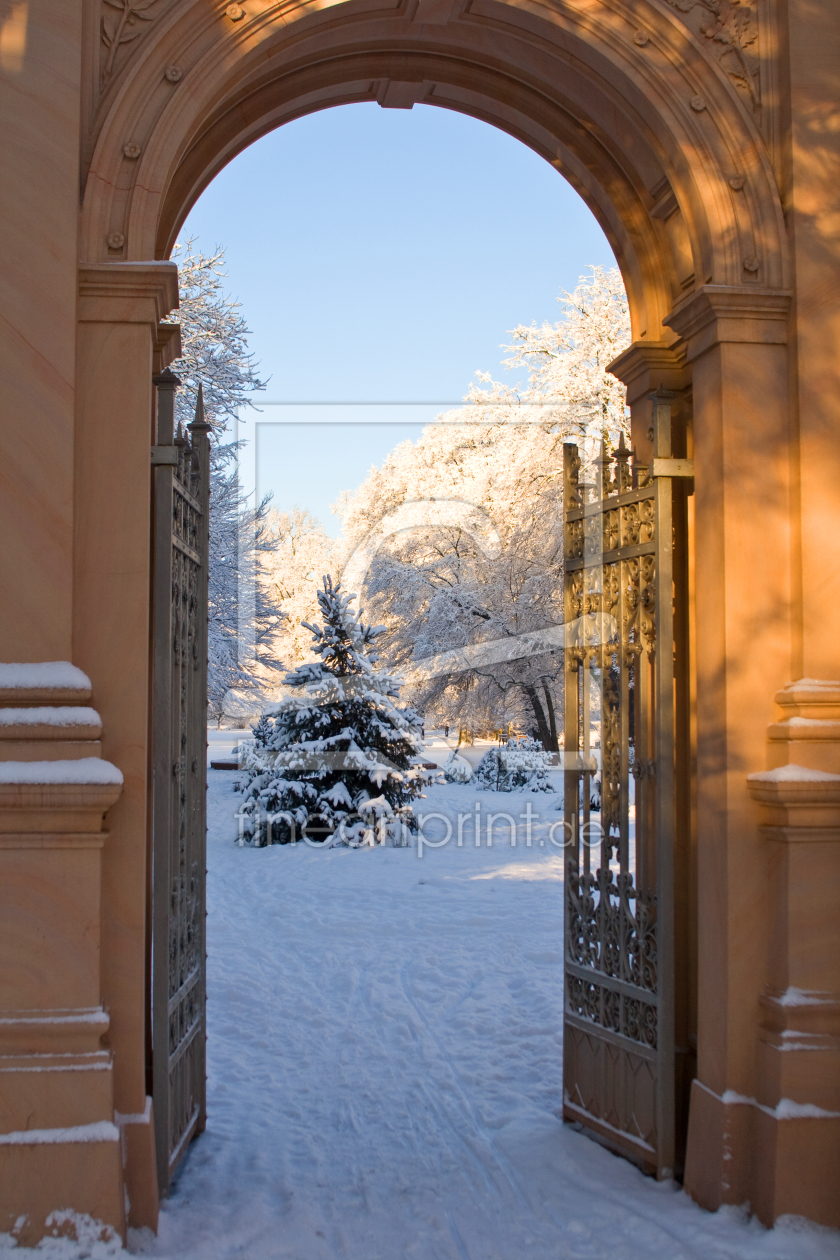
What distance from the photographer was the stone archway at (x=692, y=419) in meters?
3.77

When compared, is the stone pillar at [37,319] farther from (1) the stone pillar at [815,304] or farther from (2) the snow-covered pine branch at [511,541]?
(2) the snow-covered pine branch at [511,541]

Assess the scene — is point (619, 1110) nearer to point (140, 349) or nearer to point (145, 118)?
point (140, 349)

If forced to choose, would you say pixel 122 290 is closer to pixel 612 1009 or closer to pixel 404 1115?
pixel 612 1009

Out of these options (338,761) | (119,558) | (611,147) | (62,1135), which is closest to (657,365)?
(611,147)

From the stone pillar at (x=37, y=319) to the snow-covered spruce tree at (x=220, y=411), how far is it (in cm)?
1389

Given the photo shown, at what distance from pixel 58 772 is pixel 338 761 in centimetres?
1141

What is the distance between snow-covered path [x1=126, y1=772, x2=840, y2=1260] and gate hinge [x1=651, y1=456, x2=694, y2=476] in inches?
114

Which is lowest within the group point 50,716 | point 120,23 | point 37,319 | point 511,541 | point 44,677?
point 50,716


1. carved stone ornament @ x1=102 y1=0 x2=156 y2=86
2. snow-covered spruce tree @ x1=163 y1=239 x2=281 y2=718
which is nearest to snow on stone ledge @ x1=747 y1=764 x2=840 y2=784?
carved stone ornament @ x1=102 y1=0 x2=156 y2=86

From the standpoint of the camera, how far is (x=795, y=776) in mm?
3842

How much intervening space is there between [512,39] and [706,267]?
1.50m

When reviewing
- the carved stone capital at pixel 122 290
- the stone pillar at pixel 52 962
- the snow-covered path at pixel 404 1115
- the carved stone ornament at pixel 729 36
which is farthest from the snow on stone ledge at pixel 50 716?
the carved stone ornament at pixel 729 36

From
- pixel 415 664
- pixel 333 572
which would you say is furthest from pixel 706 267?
pixel 333 572

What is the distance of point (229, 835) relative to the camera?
15.8 m
